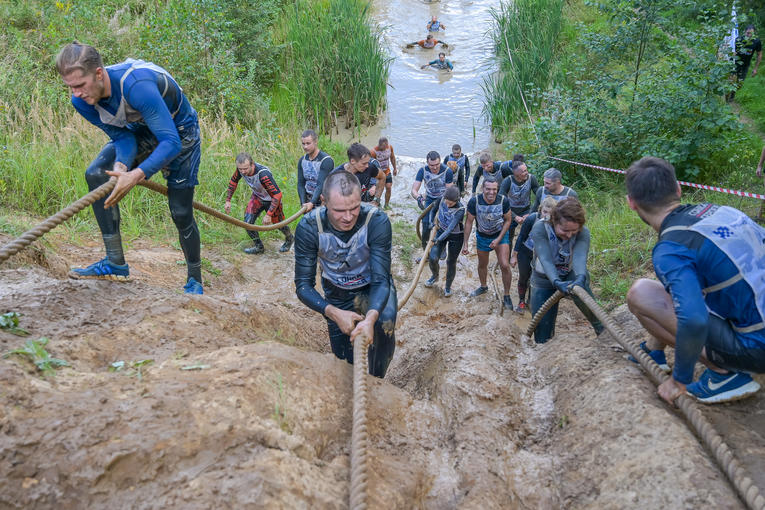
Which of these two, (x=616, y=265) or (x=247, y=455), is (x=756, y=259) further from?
(x=616, y=265)

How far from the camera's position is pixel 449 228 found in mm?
6820

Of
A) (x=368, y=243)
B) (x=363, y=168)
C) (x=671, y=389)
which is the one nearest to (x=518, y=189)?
(x=363, y=168)

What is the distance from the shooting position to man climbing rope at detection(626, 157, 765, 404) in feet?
8.21

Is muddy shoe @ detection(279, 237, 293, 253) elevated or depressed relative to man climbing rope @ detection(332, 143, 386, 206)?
depressed

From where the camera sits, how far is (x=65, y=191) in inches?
259

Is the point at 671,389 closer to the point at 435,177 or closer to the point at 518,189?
the point at 518,189

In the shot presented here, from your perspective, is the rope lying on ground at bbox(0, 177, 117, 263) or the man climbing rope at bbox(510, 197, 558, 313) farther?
the man climbing rope at bbox(510, 197, 558, 313)

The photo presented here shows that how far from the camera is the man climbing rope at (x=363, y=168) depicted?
716 centimetres

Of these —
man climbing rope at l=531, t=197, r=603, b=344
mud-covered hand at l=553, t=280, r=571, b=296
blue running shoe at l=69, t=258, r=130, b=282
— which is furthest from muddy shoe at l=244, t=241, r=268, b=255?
mud-covered hand at l=553, t=280, r=571, b=296

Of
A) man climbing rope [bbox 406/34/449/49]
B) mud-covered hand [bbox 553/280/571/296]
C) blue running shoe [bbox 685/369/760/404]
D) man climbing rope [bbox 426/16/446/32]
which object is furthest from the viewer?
man climbing rope [bbox 426/16/446/32]

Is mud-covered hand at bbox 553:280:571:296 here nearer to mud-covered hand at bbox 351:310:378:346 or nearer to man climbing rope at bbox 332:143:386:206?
mud-covered hand at bbox 351:310:378:346

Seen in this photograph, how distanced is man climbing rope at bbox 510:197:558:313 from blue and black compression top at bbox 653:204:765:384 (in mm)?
2568

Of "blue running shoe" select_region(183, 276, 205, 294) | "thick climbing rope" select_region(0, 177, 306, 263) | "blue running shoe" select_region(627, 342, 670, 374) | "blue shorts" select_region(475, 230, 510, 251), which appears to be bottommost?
"blue shorts" select_region(475, 230, 510, 251)

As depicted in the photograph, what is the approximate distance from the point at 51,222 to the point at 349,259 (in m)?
1.70
